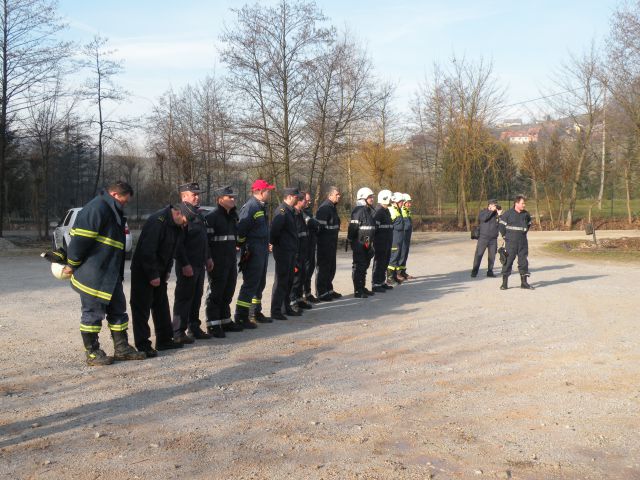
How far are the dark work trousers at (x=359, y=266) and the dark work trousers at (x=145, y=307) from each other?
16.8 feet

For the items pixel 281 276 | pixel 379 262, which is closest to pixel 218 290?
pixel 281 276

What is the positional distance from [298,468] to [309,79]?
20688 mm

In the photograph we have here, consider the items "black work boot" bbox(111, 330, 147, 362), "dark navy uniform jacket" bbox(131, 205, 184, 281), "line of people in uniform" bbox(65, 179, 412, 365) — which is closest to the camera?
"line of people in uniform" bbox(65, 179, 412, 365)

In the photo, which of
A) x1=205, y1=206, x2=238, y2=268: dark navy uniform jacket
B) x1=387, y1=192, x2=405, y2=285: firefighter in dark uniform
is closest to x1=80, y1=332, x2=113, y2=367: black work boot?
x1=205, y1=206, x2=238, y2=268: dark navy uniform jacket

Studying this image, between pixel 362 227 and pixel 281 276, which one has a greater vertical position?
pixel 362 227

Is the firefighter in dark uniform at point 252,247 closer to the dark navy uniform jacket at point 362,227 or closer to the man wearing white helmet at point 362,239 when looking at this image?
the man wearing white helmet at point 362,239

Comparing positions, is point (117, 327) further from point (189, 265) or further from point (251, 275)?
point (251, 275)

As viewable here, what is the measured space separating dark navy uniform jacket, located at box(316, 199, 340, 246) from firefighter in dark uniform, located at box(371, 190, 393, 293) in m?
1.20

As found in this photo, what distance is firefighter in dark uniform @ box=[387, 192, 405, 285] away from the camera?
14531mm

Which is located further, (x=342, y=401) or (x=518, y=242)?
(x=518, y=242)

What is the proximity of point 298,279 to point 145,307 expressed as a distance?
3.66 metres

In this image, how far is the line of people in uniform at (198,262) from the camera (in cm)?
696

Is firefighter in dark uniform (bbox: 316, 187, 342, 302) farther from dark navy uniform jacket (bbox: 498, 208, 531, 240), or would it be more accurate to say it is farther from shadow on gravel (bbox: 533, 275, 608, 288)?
shadow on gravel (bbox: 533, 275, 608, 288)

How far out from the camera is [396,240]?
1478cm
